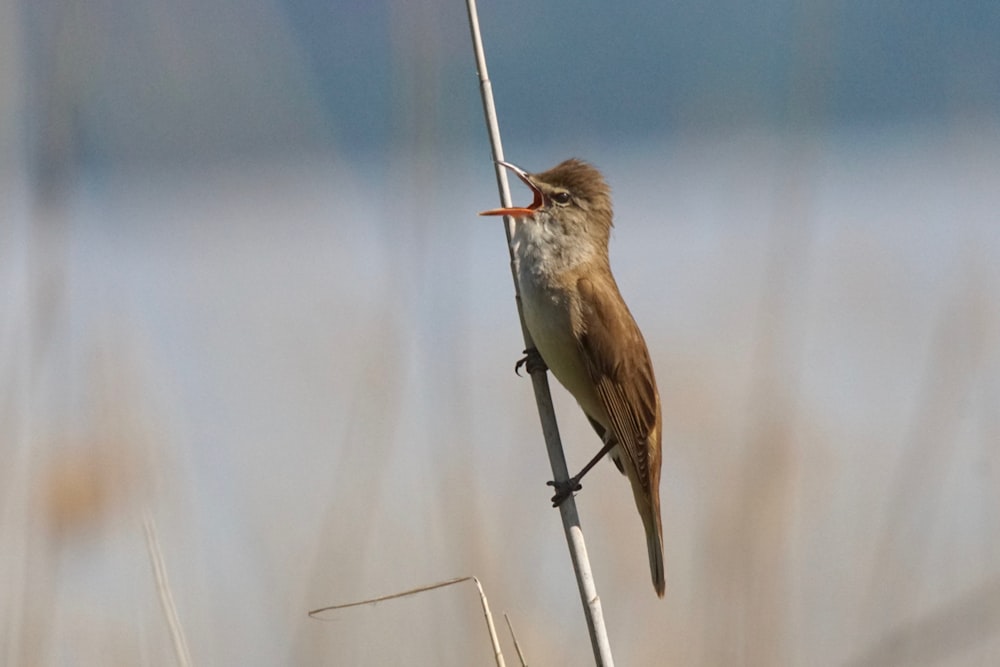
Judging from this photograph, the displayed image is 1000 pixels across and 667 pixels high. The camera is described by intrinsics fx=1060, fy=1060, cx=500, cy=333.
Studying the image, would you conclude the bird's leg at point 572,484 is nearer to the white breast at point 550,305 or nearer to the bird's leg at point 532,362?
the white breast at point 550,305

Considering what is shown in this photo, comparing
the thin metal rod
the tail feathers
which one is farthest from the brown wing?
the thin metal rod

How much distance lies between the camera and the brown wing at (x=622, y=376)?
2.66 metres

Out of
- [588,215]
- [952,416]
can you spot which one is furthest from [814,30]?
[952,416]

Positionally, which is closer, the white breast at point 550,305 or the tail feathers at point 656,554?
the tail feathers at point 656,554

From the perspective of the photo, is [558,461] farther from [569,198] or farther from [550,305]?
[569,198]

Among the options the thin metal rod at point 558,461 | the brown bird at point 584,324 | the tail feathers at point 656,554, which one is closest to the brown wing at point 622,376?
the brown bird at point 584,324

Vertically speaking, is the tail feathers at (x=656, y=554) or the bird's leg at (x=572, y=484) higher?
the bird's leg at (x=572, y=484)

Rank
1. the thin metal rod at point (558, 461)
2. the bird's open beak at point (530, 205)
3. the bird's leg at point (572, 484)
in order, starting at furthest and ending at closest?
the bird's open beak at point (530, 205) → the bird's leg at point (572, 484) → the thin metal rod at point (558, 461)

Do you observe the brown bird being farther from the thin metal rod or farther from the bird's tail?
the thin metal rod

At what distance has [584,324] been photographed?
2.66 metres

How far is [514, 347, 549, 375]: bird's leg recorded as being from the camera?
2.70 m

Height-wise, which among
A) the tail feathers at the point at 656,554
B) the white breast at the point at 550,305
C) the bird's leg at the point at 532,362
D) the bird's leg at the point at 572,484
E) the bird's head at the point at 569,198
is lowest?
the tail feathers at the point at 656,554

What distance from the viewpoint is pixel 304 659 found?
2117mm

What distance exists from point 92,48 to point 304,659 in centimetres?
137
